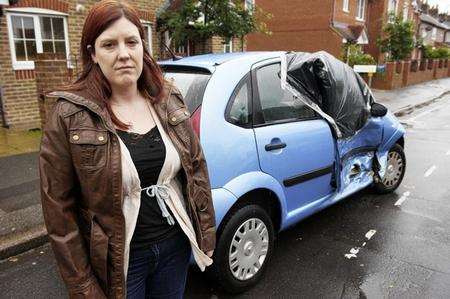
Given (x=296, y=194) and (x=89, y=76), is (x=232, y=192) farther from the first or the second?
(x=89, y=76)

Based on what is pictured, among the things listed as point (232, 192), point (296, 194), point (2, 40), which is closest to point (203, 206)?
point (232, 192)

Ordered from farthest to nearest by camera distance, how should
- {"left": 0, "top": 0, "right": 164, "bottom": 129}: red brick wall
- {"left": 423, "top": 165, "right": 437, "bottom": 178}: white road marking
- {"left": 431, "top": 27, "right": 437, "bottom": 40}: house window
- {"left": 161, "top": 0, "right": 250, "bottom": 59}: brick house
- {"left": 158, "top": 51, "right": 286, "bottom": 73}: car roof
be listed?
{"left": 431, "top": 27, "right": 437, "bottom": 40}: house window
{"left": 161, "top": 0, "right": 250, "bottom": 59}: brick house
{"left": 0, "top": 0, "right": 164, "bottom": 129}: red brick wall
{"left": 423, "top": 165, "right": 437, "bottom": 178}: white road marking
{"left": 158, "top": 51, "right": 286, "bottom": 73}: car roof

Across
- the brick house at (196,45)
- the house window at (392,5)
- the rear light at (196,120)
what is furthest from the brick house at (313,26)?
the rear light at (196,120)

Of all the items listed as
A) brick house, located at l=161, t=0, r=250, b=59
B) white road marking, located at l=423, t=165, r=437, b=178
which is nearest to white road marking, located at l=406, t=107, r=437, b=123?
white road marking, located at l=423, t=165, r=437, b=178

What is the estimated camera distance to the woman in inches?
58.4

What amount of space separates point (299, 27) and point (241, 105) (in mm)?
21348

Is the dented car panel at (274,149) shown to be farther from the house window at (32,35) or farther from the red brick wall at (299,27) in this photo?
the red brick wall at (299,27)

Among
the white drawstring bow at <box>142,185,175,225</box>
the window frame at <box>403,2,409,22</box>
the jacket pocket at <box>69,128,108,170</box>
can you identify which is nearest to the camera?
the jacket pocket at <box>69,128,108,170</box>

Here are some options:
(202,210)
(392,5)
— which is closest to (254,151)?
(202,210)

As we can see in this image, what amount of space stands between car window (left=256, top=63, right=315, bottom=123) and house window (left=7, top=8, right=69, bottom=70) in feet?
21.2

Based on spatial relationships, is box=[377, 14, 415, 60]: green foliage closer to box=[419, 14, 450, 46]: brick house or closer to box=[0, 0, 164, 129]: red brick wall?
box=[0, 0, 164, 129]: red brick wall

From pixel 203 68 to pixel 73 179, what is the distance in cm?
175

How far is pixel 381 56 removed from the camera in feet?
85.0

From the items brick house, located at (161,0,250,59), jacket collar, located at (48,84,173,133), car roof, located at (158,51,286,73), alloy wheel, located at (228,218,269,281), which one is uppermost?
brick house, located at (161,0,250,59)
